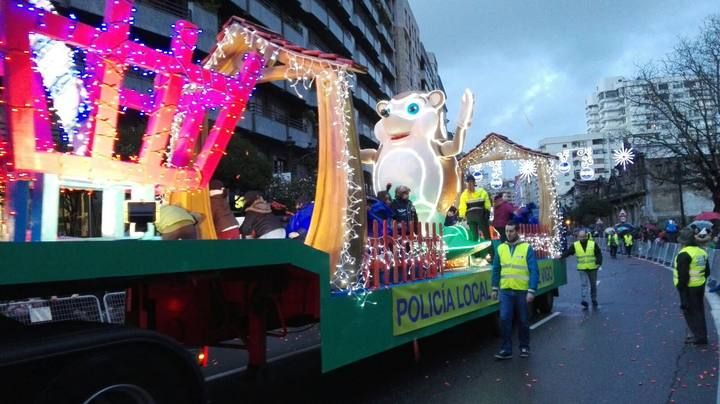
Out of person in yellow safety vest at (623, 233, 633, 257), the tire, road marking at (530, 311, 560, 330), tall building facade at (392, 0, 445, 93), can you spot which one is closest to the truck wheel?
road marking at (530, 311, 560, 330)

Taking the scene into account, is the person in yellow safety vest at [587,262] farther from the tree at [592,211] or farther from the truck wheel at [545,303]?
the tree at [592,211]

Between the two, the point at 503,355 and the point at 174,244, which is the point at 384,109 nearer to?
the point at 503,355

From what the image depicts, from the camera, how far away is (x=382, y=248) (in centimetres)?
632

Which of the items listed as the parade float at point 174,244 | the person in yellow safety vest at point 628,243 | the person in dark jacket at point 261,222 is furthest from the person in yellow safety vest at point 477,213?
the person in yellow safety vest at point 628,243

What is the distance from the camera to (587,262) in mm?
12469

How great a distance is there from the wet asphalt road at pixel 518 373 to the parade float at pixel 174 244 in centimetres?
64

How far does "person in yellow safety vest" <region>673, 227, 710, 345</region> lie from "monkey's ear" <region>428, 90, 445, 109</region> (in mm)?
4834

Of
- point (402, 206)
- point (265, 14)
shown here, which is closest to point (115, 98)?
point (402, 206)

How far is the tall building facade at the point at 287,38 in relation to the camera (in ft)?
80.3

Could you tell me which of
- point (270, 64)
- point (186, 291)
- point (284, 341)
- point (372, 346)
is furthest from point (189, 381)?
point (284, 341)

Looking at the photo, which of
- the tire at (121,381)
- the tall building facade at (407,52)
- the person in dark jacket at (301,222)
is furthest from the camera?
the tall building facade at (407,52)

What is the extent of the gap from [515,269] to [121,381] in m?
5.66

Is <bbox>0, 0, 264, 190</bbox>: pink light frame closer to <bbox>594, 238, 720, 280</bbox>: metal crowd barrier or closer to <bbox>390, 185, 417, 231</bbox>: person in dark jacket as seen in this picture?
<bbox>390, 185, 417, 231</bbox>: person in dark jacket

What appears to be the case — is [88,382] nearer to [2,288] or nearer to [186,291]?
[2,288]
